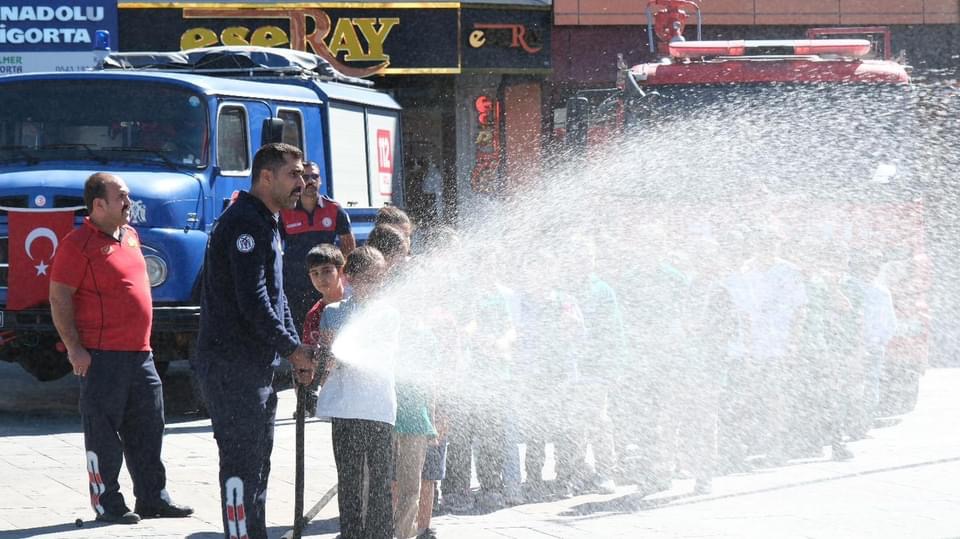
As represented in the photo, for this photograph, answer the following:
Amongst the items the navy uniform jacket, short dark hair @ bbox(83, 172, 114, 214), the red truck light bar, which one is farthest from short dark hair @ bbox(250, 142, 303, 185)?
the red truck light bar

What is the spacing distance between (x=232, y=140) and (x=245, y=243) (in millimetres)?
5665

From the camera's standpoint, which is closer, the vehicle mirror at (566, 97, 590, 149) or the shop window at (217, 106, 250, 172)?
the shop window at (217, 106, 250, 172)

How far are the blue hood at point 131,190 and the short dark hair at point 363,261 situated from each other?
14.2ft

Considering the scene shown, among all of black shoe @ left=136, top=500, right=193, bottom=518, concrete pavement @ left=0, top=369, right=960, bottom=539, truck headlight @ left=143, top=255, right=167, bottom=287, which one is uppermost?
truck headlight @ left=143, top=255, right=167, bottom=287

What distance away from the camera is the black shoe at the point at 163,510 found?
304 inches

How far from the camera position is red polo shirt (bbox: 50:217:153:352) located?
7.70 m

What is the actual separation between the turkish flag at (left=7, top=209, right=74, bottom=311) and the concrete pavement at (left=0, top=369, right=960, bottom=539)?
3.28 ft

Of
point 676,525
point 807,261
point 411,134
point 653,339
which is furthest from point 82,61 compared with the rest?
point 676,525

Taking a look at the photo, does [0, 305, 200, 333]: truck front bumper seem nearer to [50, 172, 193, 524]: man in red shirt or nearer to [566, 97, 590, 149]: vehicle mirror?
[50, 172, 193, 524]: man in red shirt

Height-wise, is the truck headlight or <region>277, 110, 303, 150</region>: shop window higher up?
<region>277, 110, 303, 150</region>: shop window

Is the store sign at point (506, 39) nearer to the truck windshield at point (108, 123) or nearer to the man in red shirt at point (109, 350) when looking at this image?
the truck windshield at point (108, 123)

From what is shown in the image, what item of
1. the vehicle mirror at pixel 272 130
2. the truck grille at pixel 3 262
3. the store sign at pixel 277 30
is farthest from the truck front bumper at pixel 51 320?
the store sign at pixel 277 30

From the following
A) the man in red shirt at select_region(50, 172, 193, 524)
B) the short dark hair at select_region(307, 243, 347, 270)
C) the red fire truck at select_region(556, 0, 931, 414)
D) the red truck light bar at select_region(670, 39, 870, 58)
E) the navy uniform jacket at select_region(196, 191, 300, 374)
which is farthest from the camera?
the red truck light bar at select_region(670, 39, 870, 58)

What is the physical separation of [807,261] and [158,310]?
5060 millimetres
